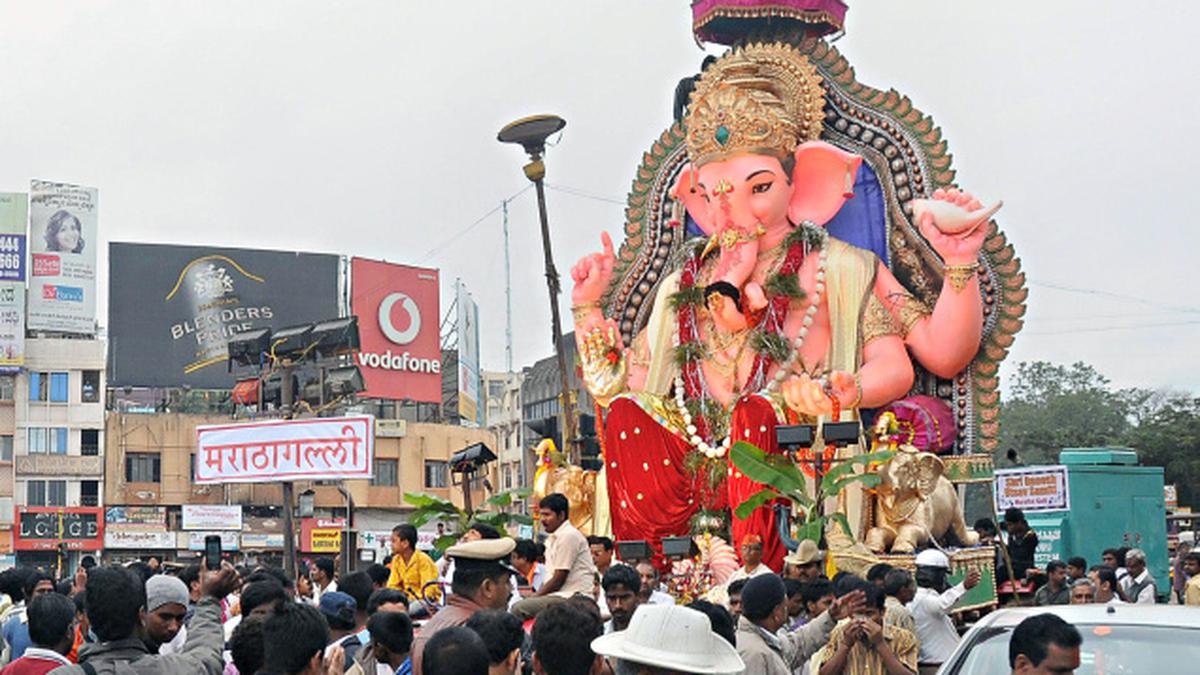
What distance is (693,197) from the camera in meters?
21.3

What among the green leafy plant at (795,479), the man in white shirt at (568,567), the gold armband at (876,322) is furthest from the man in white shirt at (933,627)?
the gold armband at (876,322)

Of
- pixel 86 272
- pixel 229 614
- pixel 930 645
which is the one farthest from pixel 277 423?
pixel 86 272

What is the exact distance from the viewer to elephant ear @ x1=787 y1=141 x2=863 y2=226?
1995cm

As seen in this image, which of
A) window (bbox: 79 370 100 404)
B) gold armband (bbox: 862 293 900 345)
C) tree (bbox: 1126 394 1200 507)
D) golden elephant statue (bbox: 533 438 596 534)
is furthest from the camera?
window (bbox: 79 370 100 404)

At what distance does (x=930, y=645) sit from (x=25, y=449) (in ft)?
159

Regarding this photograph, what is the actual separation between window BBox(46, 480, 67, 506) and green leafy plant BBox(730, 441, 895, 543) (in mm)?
40476

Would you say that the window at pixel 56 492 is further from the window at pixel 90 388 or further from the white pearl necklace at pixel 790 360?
the white pearl necklace at pixel 790 360

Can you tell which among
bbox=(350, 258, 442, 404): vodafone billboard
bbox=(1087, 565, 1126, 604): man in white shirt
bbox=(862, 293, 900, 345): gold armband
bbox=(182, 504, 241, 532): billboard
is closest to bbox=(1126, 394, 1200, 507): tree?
bbox=(350, 258, 442, 404): vodafone billboard

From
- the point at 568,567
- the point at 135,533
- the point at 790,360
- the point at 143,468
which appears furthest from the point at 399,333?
the point at 568,567

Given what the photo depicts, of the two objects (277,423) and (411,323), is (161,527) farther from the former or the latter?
(277,423)

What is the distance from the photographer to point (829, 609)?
768 cm

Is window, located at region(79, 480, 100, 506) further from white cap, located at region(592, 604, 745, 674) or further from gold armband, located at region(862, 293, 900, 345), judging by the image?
white cap, located at region(592, 604, 745, 674)

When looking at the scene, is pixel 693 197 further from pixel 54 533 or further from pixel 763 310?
pixel 54 533

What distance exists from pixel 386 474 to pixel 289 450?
35.2 m
